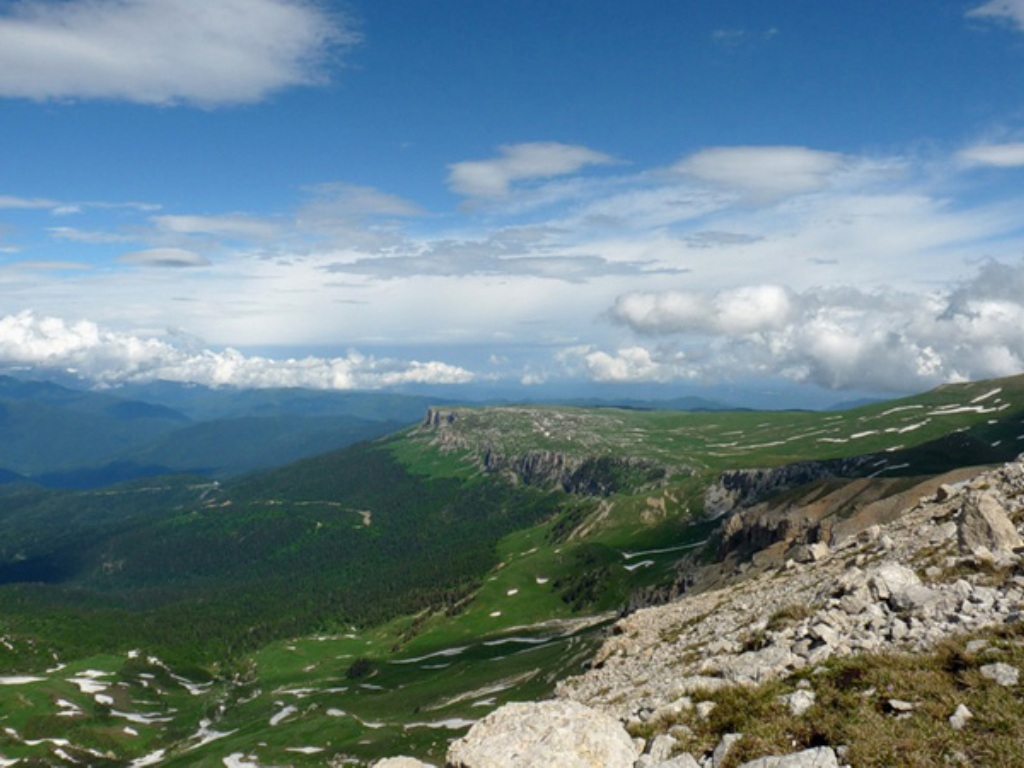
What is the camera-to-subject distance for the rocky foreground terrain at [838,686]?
1605 centimetres

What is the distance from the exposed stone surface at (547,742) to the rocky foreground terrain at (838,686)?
0.04 meters

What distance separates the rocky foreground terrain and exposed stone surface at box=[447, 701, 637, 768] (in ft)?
0.14

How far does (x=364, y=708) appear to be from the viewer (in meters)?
152

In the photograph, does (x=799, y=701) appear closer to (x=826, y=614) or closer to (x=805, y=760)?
(x=805, y=760)

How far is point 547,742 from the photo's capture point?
62.4ft

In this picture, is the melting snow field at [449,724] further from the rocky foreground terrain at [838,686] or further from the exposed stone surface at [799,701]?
the exposed stone surface at [799,701]

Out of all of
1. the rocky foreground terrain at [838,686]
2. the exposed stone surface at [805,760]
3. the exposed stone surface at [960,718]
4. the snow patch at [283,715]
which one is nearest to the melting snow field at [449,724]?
the snow patch at [283,715]

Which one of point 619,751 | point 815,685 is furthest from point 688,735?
point 815,685

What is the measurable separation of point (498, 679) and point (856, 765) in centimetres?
12684

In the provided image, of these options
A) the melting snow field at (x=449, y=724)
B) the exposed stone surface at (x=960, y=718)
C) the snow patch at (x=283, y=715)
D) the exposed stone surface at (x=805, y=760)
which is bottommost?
the snow patch at (x=283, y=715)

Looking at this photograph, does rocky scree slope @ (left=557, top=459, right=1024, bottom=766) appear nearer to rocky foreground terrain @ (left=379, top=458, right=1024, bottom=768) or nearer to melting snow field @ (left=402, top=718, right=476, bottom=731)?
rocky foreground terrain @ (left=379, top=458, right=1024, bottom=768)

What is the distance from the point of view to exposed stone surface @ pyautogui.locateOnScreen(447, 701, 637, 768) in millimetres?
18547

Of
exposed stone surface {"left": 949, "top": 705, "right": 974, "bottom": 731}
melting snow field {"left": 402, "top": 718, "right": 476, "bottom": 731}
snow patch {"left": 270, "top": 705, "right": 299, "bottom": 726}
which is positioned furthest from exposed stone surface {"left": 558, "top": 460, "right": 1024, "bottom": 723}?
snow patch {"left": 270, "top": 705, "right": 299, "bottom": 726}

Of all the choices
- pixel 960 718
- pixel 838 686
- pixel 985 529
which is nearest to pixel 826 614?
pixel 838 686
